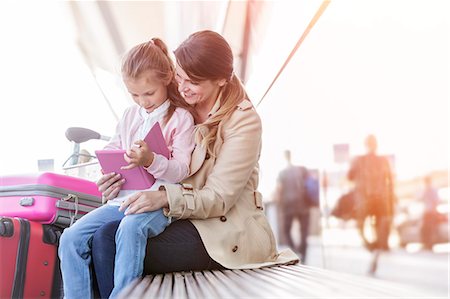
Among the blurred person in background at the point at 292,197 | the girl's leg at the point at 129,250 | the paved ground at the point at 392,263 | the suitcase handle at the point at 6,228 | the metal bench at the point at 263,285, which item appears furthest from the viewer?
the blurred person in background at the point at 292,197

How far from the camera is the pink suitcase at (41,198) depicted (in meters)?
1.95

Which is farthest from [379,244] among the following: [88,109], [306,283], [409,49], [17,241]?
[306,283]

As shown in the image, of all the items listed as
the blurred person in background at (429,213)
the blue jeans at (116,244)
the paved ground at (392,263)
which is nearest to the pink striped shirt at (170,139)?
the blue jeans at (116,244)

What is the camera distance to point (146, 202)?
4.19ft

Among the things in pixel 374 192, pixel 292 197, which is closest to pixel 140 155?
pixel 374 192

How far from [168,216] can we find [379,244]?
6.11 metres

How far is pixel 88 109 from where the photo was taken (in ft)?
26.1

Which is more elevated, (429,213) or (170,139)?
(170,139)

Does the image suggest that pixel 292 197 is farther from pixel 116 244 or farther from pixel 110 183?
pixel 116 244

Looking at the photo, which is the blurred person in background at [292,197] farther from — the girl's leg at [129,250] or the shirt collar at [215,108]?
the girl's leg at [129,250]

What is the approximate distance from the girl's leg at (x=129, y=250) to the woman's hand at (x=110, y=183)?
0.19 metres

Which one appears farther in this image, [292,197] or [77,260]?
[292,197]

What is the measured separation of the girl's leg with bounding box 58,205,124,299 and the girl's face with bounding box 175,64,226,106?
40 cm

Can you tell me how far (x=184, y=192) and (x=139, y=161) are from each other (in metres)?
0.12
